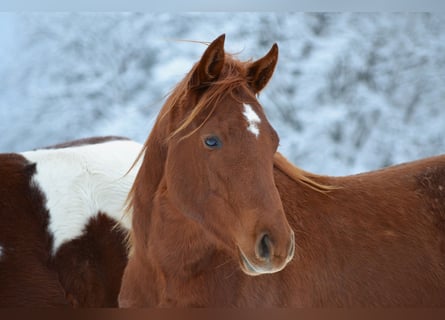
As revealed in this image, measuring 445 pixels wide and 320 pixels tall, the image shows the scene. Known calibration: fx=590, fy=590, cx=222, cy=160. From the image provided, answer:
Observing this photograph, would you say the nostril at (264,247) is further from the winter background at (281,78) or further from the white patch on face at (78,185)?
the winter background at (281,78)

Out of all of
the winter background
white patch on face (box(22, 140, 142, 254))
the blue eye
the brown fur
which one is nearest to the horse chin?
the blue eye

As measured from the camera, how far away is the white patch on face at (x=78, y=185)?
2.24 m

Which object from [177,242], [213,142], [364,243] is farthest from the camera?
[364,243]

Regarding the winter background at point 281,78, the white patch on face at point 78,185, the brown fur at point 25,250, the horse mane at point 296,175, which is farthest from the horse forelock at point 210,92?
the winter background at point 281,78

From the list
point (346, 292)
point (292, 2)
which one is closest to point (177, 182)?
point (346, 292)

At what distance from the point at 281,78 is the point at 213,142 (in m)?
2.04

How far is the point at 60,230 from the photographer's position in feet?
7.27

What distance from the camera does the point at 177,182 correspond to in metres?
1.65

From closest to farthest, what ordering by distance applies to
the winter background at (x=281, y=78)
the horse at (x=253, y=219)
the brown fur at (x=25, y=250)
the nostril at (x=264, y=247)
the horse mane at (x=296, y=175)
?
the nostril at (x=264, y=247) < the horse at (x=253, y=219) < the horse mane at (x=296, y=175) < the brown fur at (x=25, y=250) < the winter background at (x=281, y=78)

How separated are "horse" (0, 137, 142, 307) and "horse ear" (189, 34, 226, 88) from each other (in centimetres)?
72

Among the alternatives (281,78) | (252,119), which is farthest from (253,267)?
(281,78)

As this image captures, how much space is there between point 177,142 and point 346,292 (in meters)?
0.69

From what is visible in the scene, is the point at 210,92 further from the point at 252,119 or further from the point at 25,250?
the point at 25,250

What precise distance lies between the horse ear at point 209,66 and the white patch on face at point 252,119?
0.46 feet
